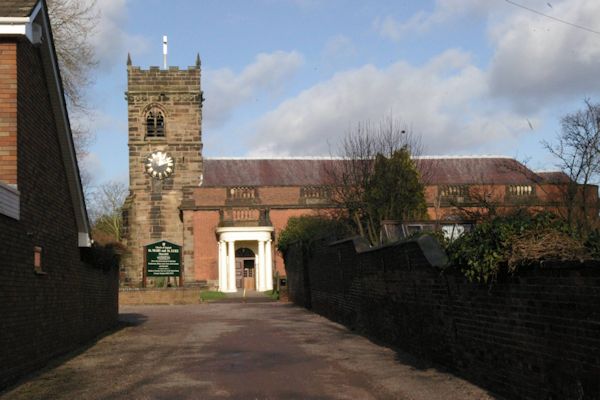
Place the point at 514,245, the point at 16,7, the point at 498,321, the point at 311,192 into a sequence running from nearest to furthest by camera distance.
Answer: the point at 514,245
the point at 498,321
the point at 16,7
the point at 311,192

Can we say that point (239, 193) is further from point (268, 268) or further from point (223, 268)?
point (268, 268)

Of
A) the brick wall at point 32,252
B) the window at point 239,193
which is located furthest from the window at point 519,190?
the brick wall at point 32,252

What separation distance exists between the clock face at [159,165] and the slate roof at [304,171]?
2.65 meters

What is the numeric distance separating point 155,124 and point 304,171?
441 inches

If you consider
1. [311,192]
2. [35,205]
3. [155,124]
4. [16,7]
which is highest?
[155,124]

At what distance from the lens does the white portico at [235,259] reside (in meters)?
44.6

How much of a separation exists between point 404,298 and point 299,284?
1779cm

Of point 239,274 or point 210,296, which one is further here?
point 239,274

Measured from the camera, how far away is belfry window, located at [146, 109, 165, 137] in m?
48.9

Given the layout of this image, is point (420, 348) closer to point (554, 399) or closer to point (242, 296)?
point (554, 399)

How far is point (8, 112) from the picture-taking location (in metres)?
9.84

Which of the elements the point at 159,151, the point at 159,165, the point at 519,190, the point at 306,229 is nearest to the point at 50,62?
the point at 306,229

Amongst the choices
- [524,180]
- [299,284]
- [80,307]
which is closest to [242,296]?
→ [299,284]

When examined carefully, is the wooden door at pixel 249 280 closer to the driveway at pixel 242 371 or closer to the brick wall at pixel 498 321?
the driveway at pixel 242 371
